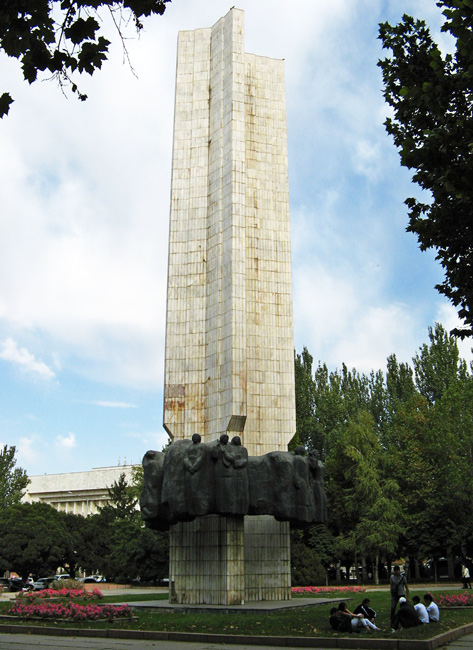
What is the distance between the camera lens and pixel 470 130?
29.8 ft

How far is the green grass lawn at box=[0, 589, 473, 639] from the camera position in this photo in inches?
455

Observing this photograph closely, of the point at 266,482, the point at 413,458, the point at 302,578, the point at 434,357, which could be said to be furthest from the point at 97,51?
the point at 434,357

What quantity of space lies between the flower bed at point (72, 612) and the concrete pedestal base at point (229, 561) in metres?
4.23

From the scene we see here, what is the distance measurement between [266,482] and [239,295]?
6.24 metres

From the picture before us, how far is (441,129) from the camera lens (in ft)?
30.2

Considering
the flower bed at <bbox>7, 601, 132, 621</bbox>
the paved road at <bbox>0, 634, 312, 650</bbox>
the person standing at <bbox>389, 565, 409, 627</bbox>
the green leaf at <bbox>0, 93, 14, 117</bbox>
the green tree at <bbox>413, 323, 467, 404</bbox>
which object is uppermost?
the green tree at <bbox>413, 323, 467, 404</bbox>

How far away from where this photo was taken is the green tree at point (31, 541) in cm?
3900

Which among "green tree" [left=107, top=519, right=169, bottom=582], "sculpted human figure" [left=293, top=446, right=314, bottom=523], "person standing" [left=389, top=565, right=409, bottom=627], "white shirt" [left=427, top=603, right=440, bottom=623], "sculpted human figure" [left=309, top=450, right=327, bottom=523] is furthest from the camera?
"green tree" [left=107, top=519, right=169, bottom=582]

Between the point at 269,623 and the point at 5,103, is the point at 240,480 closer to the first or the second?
the point at 269,623

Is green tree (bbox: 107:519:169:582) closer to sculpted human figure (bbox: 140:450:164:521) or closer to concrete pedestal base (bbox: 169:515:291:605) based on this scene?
concrete pedestal base (bbox: 169:515:291:605)

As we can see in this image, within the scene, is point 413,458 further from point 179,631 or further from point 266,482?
point 179,631

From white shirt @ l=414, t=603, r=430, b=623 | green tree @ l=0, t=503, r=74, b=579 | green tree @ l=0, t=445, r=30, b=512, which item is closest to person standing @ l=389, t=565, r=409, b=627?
white shirt @ l=414, t=603, r=430, b=623

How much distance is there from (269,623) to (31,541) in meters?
30.2

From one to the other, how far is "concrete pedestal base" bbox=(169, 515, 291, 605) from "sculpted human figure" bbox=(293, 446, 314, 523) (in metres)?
1.73
